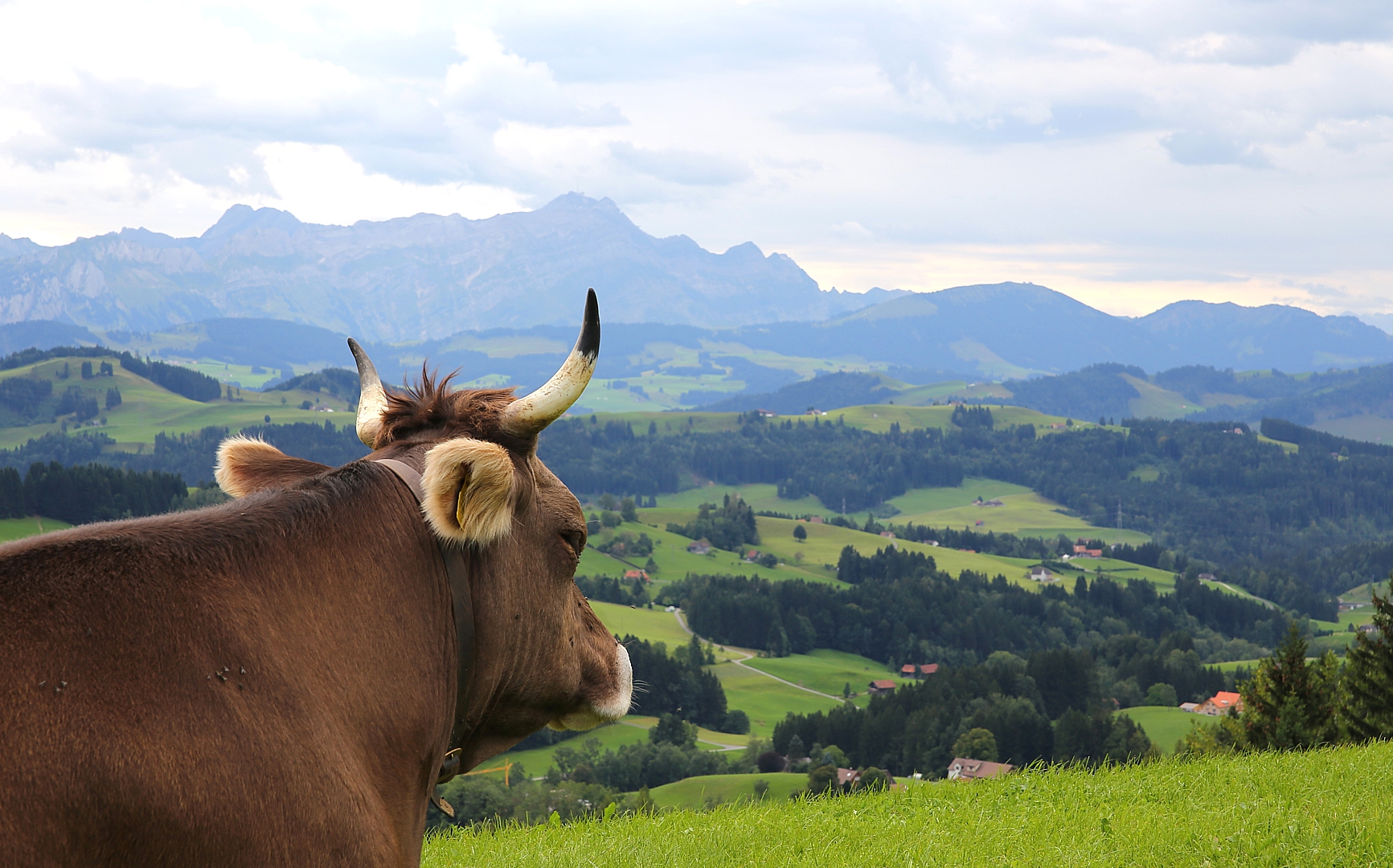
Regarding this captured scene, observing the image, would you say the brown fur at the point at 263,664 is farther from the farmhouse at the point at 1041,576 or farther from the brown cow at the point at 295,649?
the farmhouse at the point at 1041,576

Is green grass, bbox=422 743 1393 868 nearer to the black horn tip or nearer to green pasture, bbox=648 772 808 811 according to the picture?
the black horn tip

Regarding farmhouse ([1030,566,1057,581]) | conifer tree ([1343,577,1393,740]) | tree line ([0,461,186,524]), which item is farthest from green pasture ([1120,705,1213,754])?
tree line ([0,461,186,524])

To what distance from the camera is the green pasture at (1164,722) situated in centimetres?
9012

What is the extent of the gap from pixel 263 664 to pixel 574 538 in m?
1.61

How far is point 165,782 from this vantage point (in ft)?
9.09

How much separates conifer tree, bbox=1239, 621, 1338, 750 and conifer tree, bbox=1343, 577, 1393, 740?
136 cm

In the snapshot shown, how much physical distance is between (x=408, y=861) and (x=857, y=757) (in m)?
97.5

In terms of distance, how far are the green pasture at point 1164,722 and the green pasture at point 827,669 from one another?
40269mm

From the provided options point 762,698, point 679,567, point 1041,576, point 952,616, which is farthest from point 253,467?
point 1041,576

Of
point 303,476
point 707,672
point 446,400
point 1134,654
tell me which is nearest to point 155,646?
point 303,476

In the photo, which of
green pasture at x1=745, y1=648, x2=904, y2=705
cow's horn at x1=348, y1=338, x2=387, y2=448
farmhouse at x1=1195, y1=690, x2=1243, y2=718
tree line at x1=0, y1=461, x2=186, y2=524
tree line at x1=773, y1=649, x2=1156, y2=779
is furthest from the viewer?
Result: green pasture at x1=745, y1=648, x2=904, y2=705

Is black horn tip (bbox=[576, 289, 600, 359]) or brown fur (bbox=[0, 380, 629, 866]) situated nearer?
brown fur (bbox=[0, 380, 629, 866])

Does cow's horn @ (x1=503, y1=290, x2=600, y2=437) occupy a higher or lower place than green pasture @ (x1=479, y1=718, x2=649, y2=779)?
higher

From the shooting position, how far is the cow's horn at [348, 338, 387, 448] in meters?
4.68
